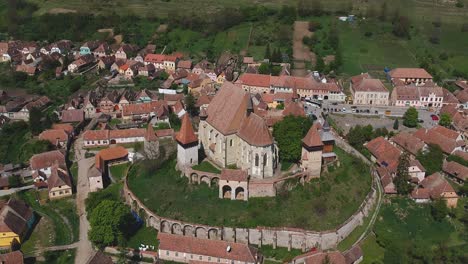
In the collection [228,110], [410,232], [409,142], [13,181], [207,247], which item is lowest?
[410,232]

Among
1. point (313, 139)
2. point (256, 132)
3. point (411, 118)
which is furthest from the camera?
point (411, 118)

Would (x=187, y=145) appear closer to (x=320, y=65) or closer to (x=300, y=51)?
(x=320, y=65)

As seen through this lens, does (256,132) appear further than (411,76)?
No

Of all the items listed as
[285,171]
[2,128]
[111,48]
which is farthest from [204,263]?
[111,48]

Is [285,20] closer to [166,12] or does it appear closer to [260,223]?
[166,12]

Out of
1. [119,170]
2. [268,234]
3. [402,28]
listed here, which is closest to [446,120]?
[268,234]

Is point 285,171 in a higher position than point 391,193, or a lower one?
higher
